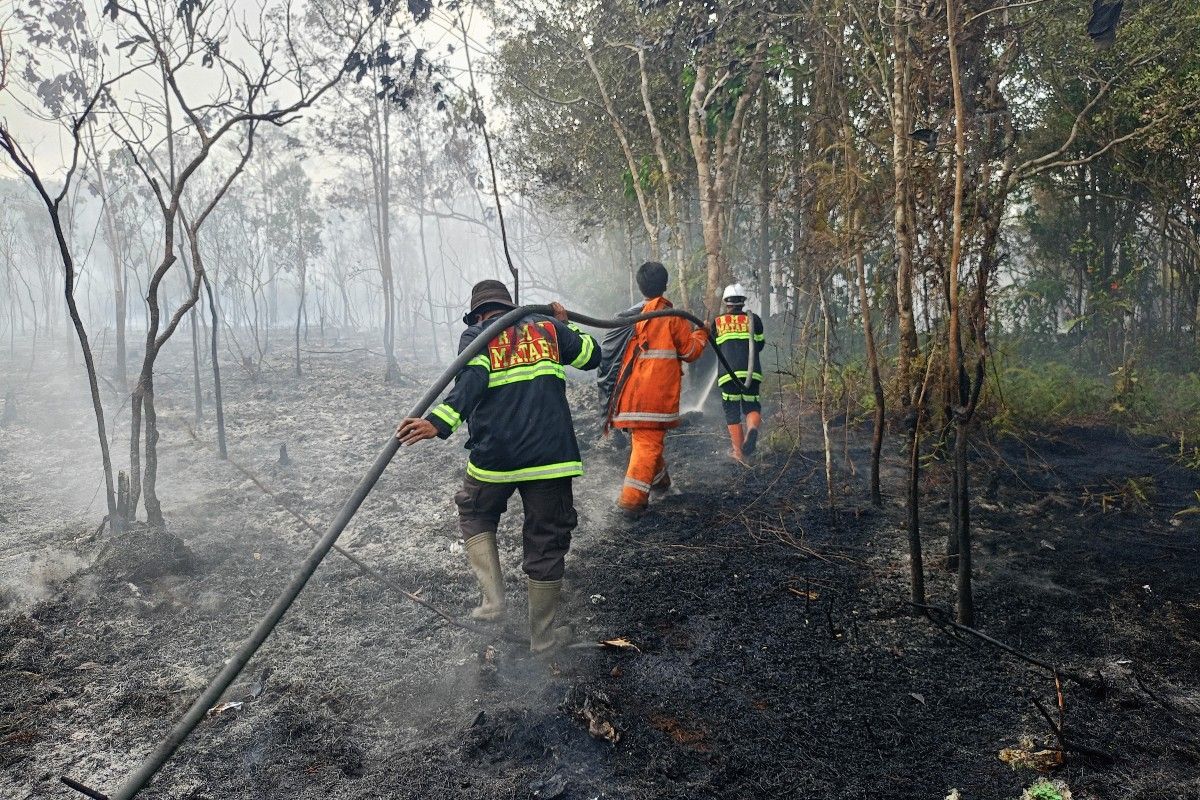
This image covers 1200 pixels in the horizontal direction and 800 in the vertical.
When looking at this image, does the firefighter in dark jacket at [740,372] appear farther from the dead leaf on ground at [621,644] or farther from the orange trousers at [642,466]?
the dead leaf on ground at [621,644]

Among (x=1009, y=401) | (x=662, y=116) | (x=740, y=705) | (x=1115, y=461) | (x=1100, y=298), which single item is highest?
(x=662, y=116)

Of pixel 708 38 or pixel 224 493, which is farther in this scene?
pixel 224 493

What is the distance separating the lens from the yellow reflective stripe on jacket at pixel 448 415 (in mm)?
3231

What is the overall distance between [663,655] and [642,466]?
2.29m

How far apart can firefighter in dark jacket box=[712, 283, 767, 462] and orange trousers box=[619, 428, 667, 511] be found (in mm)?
1467

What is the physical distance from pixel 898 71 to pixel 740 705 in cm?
433

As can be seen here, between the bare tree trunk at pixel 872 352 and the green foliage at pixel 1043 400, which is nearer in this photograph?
the bare tree trunk at pixel 872 352

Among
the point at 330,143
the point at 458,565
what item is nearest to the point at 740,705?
the point at 458,565

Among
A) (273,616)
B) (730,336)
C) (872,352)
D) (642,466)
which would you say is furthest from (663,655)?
(730,336)

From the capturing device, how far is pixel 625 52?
999 centimetres

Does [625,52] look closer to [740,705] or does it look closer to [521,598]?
[521,598]

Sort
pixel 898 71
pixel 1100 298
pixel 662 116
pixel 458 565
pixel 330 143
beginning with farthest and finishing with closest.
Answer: pixel 330 143 → pixel 662 116 → pixel 1100 298 → pixel 458 565 → pixel 898 71

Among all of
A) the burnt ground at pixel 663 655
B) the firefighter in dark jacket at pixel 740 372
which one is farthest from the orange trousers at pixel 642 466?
the firefighter in dark jacket at pixel 740 372

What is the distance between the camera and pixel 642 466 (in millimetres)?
5660
